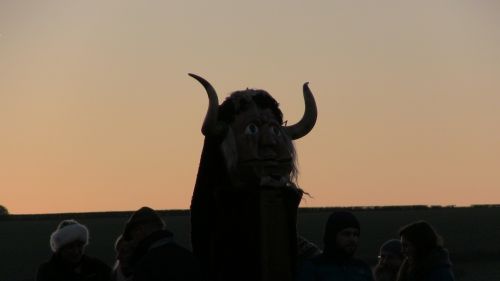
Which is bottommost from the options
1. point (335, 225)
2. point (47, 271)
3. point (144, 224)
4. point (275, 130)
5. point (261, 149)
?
point (47, 271)

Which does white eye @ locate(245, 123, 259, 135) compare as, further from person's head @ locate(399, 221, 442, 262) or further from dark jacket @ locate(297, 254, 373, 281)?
person's head @ locate(399, 221, 442, 262)

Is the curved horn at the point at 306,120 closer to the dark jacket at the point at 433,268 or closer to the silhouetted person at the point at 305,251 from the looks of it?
the silhouetted person at the point at 305,251

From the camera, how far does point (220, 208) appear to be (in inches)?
484

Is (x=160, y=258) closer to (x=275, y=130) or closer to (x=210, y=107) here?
(x=210, y=107)

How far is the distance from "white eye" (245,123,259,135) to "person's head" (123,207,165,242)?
3.06 ft

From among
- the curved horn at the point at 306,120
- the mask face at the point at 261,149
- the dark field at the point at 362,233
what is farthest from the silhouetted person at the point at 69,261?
the dark field at the point at 362,233

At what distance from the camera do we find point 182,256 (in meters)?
11.7

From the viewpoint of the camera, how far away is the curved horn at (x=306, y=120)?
1273 cm

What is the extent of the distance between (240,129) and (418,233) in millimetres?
2322

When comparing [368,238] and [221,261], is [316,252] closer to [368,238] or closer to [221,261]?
[221,261]

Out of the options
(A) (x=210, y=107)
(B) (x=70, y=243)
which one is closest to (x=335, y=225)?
(A) (x=210, y=107)

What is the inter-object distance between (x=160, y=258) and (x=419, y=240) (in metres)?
3.21

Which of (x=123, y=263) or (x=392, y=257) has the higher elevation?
(x=392, y=257)

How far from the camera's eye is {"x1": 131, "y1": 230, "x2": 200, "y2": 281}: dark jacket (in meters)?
11.6
